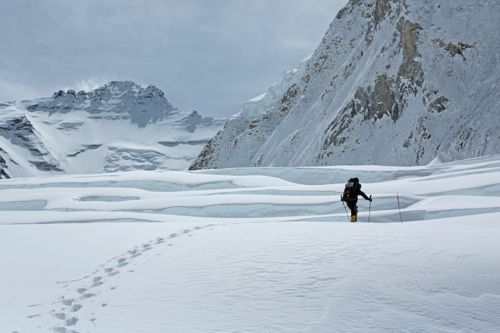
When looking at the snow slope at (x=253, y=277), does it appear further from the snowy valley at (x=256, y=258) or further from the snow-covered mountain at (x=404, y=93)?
the snow-covered mountain at (x=404, y=93)

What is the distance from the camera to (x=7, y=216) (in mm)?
14492

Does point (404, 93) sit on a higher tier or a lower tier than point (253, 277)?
higher

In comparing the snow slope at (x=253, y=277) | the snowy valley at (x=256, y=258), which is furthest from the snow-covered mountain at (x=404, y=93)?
the snow slope at (x=253, y=277)

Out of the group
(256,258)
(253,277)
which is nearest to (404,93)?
(256,258)

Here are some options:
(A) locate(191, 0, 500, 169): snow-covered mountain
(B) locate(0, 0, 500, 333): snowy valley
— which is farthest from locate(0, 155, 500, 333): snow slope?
(A) locate(191, 0, 500, 169): snow-covered mountain

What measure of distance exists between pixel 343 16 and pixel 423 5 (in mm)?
32407

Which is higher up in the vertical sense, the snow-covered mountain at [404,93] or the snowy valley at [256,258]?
the snow-covered mountain at [404,93]

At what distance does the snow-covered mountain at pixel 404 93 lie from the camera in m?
44.6

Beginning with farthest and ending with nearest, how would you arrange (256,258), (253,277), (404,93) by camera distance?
(404,93)
(256,258)
(253,277)

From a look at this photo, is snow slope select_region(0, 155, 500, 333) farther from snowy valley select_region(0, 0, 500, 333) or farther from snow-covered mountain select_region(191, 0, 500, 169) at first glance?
snow-covered mountain select_region(191, 0, 500, 169)

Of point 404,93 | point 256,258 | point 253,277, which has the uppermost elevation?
point 404,93

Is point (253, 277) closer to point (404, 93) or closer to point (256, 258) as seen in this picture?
point (256, 258)

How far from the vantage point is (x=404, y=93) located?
180ft

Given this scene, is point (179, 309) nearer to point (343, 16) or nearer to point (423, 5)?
point (423, 5)
